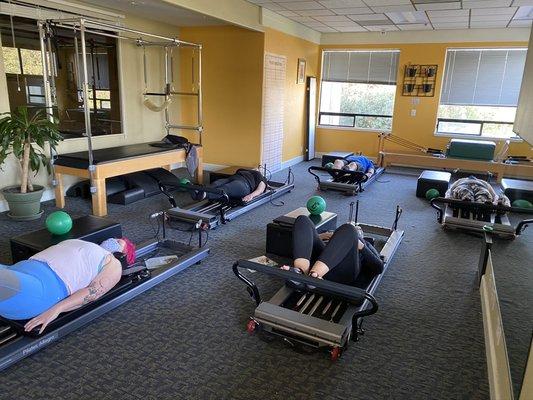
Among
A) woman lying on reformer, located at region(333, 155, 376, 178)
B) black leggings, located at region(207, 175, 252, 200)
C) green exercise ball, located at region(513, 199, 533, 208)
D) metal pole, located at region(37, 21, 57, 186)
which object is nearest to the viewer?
metal pole, located at region(37, 21, 57, 186)

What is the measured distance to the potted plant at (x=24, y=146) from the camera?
13.0ft

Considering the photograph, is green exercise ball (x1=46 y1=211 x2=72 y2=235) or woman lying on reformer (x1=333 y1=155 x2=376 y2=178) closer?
green exercise ball (x1=46 y1=211 x2=72 y2=235)

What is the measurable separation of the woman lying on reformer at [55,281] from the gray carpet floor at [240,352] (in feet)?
0.75

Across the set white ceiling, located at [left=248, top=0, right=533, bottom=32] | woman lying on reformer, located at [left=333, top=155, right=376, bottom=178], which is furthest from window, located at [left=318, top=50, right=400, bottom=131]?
woman lying on reformer, located at [left=333, top=155, right=376, bottom=178]

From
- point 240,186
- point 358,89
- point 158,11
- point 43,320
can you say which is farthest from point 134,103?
point 358,89

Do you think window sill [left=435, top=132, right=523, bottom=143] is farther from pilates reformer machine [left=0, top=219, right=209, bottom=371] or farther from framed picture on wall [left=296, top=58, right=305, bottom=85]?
pilates reformer machine [left=0, top=219, right=209, bottom=371]

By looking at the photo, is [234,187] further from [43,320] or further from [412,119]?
[412,119]

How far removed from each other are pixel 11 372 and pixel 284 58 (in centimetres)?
619

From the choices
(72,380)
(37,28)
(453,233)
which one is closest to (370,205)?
(453,233)

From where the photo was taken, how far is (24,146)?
4.08 metres

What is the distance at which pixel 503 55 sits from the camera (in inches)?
281

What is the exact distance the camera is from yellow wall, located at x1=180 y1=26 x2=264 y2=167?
21.0 ft

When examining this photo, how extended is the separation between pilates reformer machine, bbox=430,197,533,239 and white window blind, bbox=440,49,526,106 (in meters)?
3.78

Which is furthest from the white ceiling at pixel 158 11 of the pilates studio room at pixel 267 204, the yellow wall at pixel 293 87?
the yellow wall at pixel 293 87
